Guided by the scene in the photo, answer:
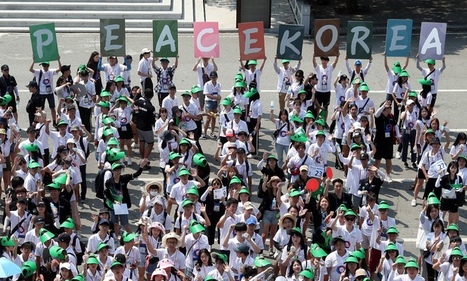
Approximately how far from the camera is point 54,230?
56.1 feet

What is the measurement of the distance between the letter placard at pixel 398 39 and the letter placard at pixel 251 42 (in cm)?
271

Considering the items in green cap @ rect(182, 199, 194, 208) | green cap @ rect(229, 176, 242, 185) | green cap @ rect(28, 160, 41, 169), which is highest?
green cap @ rect(28, 160, 41, 169)

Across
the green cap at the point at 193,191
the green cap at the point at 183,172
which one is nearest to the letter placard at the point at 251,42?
the green cap at the point at 183,172

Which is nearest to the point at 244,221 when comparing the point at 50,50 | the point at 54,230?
the point at 54,230

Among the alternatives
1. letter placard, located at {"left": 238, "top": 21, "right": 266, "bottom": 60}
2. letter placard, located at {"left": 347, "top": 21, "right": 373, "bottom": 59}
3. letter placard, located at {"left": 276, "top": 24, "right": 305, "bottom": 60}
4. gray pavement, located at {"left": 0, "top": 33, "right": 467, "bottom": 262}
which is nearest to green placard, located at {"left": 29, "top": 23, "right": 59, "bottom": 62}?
gray pavement, located at {"left": 0, "top": 33, "right": 467, "bottom": 262}

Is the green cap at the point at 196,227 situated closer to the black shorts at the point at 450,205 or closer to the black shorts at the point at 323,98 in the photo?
the black shorts at the point at 450,205

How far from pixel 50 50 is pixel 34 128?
3438mm

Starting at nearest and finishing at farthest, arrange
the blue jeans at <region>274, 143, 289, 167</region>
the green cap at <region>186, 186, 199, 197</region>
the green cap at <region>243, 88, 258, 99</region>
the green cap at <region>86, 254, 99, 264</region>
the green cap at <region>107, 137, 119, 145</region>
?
the green cap at <region>86, 254, 99, 264</region> < the green cap at <region>186, 186, 199, 197</region> < the green cap at <region>107, 137, 119, 145</region> < the blue jeans at <region>274, 143, 289, 167</region> < the green cap at <region>243, 88, 258, 99</region>

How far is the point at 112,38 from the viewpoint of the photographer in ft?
76.8

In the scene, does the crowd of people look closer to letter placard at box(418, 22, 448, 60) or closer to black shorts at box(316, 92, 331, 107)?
black shorts at box(316, 92, 331, 107)

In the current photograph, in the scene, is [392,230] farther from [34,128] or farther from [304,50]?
[304,50]

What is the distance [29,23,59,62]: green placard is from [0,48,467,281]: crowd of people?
0.38m

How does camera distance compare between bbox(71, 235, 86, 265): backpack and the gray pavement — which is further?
the gray pavement

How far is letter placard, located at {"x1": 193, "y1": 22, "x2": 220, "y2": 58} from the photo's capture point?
23.6m
